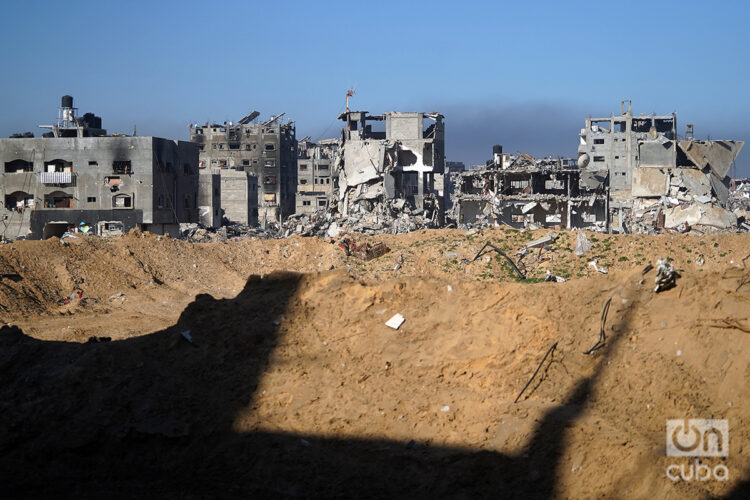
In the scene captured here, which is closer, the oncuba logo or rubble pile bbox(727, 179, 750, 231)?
the oncuba logo

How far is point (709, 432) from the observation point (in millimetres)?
8430

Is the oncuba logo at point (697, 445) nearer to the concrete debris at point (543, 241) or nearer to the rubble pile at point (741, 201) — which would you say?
the concrete debris at point (543, 241)

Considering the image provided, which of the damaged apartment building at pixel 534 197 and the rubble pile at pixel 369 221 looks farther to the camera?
the damaged apartment building at pixel 534 197

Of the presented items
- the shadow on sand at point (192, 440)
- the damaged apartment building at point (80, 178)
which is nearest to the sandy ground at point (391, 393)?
the shadow on sand at point (192, 440)

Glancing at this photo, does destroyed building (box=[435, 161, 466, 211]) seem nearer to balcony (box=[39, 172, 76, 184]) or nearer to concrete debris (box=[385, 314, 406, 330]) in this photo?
balcony (box=[39, 172, 76, 184])

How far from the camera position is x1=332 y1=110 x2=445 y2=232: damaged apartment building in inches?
1991

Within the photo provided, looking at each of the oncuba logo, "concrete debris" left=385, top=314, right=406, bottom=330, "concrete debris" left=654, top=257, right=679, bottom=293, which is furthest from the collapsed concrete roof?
the oncuba logo

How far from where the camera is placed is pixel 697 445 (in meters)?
8.26

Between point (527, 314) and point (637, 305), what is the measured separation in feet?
4.96

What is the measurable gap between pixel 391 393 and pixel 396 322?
4.27ft

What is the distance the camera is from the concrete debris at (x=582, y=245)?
2552 centimetres

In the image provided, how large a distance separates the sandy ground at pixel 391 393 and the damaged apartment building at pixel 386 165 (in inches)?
1358

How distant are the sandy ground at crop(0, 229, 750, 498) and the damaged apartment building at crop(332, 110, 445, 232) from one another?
113 feet

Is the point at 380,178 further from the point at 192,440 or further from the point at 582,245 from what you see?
the point at 192,440
